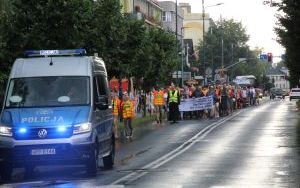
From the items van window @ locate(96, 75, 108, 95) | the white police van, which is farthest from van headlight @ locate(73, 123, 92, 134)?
van window @ locate(96, 75, 108, 95)

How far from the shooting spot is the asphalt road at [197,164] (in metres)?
13.3

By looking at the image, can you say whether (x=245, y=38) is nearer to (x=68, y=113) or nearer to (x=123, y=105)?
(x=123, y=105)

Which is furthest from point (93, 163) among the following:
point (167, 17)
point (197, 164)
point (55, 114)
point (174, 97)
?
point (167, 17)

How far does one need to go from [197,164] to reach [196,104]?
74.3 ft

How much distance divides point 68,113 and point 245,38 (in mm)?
111488

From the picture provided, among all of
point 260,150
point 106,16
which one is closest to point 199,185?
point 260,150

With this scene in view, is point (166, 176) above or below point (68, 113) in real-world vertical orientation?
below

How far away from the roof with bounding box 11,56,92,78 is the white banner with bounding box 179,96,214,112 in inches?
927

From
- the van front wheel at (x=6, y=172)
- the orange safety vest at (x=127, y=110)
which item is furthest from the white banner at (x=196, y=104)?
the van front wheel at (x=6, y=172)

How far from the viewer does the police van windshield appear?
1473cm

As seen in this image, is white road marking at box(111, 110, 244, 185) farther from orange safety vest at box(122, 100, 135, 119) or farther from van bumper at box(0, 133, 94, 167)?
orange safety vest at box(122, 100, 135, 119)

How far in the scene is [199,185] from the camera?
12.7 m

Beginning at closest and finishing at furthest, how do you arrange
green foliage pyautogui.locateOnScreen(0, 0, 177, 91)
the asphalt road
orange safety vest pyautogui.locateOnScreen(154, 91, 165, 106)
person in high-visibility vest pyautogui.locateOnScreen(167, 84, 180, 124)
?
the asphalt road < green foliage pyautogui.locateOnScreen(0, 0, 177, 91) < orange safety vest pyautogui.locateOnScreen(154, 91, 165, 106) < person in high-visibility vest pyautogui.locateOnScreen(167, 84, 180, 124)

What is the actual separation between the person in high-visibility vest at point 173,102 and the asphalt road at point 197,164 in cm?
751
